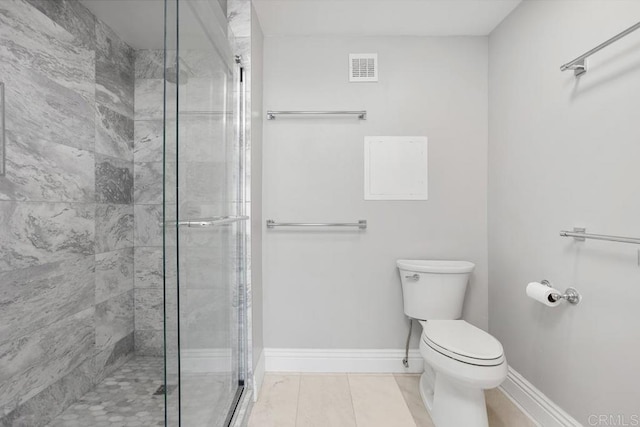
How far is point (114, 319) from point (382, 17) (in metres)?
2.53

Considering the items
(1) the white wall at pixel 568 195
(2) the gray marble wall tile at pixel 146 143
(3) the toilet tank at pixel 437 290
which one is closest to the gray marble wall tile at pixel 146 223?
(2) the gray marble wall tile at pixel 146 143

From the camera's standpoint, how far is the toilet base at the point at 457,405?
1.54 m

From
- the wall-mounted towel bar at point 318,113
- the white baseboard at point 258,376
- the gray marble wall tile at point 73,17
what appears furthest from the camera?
the wall-mounted towel bar at point 318,113

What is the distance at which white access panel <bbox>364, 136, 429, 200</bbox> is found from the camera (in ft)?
7.45

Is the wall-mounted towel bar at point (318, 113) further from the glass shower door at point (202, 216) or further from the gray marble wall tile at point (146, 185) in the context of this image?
A: the gray marble wall tile at point (146, 185)

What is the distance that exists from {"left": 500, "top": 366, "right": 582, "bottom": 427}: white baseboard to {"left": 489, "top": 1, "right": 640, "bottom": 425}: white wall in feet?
Answer: 0.13

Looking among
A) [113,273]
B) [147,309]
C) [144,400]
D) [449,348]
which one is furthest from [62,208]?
[449,348]

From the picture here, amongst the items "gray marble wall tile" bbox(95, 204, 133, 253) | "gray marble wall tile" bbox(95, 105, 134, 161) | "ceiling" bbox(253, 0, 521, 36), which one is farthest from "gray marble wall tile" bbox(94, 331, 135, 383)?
"ceiling" bbox(253, 0, 521, 36)

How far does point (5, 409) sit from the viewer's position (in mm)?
1504

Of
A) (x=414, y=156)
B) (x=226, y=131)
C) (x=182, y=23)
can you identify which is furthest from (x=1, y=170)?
(x=414, y=156)

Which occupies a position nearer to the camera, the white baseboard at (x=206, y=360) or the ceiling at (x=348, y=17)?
the white baseboard at (x=206, y=360)

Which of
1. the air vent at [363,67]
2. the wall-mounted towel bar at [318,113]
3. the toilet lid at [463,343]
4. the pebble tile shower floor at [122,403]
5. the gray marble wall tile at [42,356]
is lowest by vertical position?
the pebble tile shower floor at [122,403]

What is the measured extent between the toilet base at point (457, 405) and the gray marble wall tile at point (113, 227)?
6.84ft

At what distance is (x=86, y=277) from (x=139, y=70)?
1.44 meters
